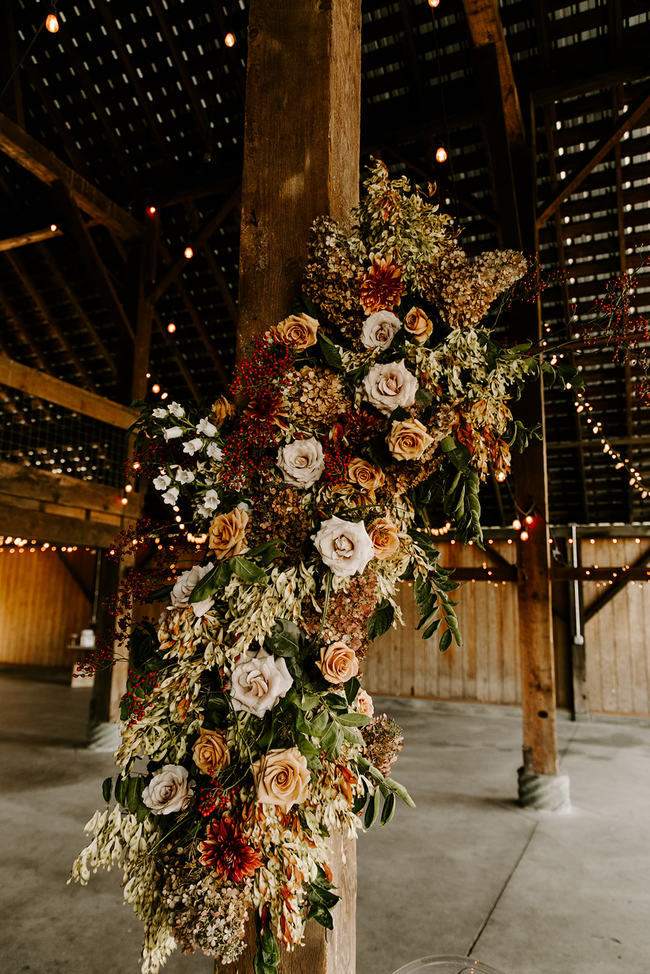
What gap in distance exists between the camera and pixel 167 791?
118 cm

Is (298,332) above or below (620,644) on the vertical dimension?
above

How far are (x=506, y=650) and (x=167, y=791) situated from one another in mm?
9520

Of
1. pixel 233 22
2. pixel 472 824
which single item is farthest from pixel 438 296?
pixel 233 22

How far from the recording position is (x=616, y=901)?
365cm

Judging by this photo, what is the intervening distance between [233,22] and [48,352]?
6.55m

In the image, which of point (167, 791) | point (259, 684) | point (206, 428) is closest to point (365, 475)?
point (206, 428)

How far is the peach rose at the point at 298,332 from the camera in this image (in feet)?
4.50

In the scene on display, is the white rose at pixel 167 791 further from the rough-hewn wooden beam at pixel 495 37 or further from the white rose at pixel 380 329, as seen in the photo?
the rough-hewn wooden beam at pixel 495 37

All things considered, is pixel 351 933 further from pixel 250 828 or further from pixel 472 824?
pixel 472 824

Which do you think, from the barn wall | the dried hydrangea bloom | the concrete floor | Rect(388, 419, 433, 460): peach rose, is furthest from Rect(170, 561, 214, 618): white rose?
the barn wall

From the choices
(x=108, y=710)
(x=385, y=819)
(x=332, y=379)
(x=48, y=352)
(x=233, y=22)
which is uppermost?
(x=233, y=22)

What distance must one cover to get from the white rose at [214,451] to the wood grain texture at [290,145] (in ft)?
1.19

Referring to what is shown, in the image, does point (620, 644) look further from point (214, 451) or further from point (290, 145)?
point (214, 451)

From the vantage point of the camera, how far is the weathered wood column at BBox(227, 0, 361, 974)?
1605mm
